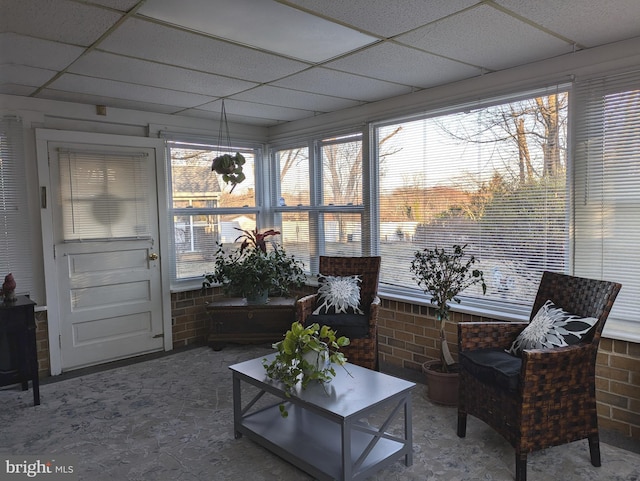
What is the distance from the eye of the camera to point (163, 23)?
90.0 inches

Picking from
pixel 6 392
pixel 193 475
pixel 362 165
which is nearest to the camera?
pixel 193 475

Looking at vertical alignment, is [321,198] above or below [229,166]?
below

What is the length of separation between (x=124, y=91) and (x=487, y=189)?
9.68ft

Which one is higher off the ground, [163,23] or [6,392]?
[163,23]

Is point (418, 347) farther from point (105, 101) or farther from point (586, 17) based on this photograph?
point (105, 101)

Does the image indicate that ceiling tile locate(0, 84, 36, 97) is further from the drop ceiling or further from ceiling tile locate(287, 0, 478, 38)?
ceiling tile locate(287, 0, 478, 38)

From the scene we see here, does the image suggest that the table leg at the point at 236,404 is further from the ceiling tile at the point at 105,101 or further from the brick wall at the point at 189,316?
the ceiling tile at the point at 105,101

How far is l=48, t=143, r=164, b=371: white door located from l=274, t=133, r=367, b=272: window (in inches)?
58.9

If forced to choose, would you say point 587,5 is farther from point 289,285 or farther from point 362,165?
point 289,285

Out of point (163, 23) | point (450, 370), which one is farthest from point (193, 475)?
point (163, 23)

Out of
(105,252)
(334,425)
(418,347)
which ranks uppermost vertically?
(105,252)

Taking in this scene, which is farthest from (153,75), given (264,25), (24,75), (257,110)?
(257,110)

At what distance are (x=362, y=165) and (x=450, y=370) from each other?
208 centimetres

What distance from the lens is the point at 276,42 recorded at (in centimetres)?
260
